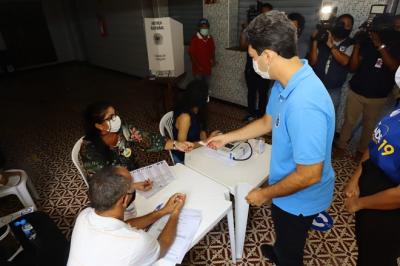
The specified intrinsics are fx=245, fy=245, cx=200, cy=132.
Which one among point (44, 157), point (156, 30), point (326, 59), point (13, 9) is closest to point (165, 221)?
point (326, 59)

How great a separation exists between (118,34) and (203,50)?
11.5 feet

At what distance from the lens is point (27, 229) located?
1479mm

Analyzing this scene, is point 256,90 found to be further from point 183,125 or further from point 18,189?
point 18,189

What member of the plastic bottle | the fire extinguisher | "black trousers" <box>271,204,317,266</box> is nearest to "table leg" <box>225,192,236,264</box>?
"black trousers" <box>271,204,317,266</box>

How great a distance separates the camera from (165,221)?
123cm

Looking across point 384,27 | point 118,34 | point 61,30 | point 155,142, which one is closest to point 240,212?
point 155,142

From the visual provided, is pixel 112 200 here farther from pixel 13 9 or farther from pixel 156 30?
pixel 13 9

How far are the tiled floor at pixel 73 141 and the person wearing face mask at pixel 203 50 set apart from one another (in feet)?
2.37

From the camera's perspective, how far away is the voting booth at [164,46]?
3.68 meters

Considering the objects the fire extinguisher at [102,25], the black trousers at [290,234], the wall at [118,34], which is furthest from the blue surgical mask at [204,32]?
the fire extinguisher at [102,25]

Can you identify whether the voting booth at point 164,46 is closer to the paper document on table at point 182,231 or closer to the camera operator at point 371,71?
the camera operator at point 371,71

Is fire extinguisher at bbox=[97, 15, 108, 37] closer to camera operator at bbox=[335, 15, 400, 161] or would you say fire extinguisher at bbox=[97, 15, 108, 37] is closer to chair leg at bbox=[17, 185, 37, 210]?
chair leg at bbox=[17, 185, 37, 210]

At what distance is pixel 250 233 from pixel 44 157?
2.81 meters

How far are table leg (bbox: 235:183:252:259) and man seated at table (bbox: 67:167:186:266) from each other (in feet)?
1.89
